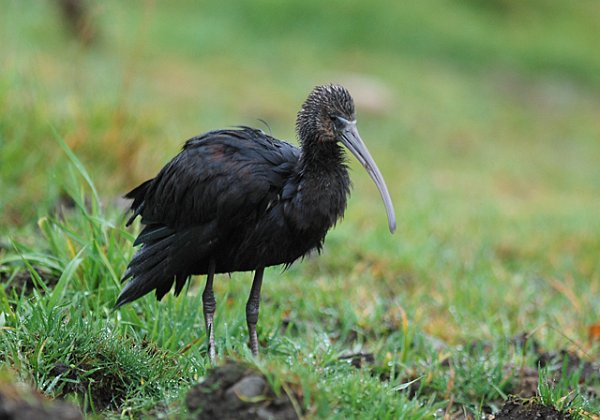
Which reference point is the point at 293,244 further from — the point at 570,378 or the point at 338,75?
the point at 338,75

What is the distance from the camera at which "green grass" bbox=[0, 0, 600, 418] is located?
3469 mm

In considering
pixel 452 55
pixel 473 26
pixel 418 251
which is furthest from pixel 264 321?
pixel 473 26

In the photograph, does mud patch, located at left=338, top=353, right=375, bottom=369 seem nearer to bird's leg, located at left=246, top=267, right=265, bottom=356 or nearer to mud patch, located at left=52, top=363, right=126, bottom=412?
bird's leg, located at left=246, top=267, right=265, bottom=356

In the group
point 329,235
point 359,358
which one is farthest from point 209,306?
point 329,235

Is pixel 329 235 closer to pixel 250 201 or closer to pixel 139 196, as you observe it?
pixel 139 196

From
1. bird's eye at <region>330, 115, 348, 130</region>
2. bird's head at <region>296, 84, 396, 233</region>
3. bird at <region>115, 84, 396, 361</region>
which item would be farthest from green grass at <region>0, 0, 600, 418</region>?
bird's eye at <region>330, 115, 348, 130</region>

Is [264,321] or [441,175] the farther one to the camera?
[441,175]

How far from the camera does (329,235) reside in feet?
21.2

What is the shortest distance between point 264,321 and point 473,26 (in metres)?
14.3

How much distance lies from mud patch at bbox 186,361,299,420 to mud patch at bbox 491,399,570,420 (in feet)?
3.34

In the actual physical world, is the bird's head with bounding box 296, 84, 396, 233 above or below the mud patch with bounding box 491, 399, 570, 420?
above

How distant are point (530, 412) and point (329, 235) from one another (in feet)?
10.5

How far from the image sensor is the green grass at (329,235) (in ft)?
11.4

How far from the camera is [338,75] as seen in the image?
1430 centimetres
